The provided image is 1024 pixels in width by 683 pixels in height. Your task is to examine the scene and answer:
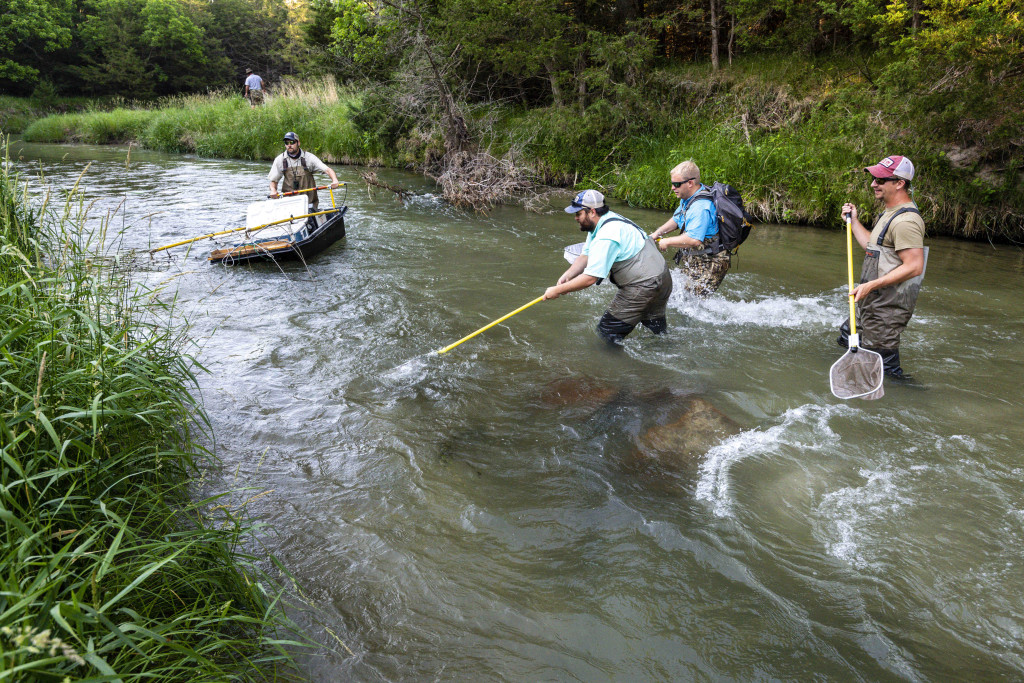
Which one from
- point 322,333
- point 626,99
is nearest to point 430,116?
point 626,99

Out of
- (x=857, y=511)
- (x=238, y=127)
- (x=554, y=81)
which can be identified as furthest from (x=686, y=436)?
(x=238, y=127)

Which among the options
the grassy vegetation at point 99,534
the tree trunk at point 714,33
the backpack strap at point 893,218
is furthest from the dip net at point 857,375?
the tree trunk at point 714,33

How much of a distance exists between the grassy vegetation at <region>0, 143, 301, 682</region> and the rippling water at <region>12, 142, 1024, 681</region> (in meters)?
0.54

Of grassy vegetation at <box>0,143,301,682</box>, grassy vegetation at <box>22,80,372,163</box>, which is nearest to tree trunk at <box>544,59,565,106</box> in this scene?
grassy vegetation at <box>22,80,372,163</box>

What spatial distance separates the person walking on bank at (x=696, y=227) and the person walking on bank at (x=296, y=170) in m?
6.20

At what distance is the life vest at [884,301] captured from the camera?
5.08 metres


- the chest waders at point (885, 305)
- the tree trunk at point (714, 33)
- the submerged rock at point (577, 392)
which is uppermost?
the tree trunk at point (714, 33)

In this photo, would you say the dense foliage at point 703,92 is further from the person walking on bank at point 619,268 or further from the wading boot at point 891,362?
the person walking on bank at point 619,268

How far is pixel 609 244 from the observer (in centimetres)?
557

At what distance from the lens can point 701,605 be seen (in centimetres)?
327

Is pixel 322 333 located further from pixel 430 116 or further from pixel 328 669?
pixel 430 116

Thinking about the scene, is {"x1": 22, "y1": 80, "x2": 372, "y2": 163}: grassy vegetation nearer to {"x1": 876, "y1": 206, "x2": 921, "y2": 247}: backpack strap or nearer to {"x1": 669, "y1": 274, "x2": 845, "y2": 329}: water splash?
{"x1": 669, "y1": 274, "x2": 845, "y2": 329}: water splash

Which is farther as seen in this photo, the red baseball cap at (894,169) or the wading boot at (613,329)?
the wading boot at (613,329)

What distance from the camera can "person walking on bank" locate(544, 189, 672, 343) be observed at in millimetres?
5566
